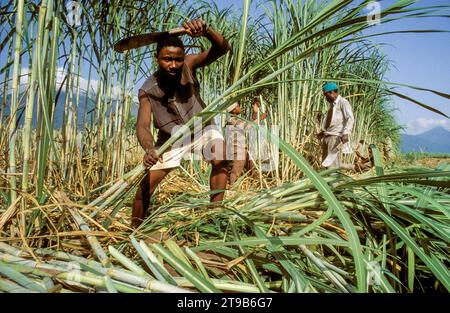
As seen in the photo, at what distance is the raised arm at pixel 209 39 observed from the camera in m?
1.25

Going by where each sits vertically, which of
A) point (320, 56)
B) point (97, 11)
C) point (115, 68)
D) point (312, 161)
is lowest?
point (312, 161)

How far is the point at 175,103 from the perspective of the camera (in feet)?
5.41

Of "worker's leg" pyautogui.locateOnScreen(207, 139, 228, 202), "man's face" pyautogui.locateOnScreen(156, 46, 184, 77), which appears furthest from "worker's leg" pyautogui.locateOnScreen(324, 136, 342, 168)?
"man's face" pyautogui.locateOnScreen(156, 46, 184, 77)

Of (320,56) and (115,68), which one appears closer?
(115,68)

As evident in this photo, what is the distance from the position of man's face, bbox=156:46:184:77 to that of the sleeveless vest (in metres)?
0.11

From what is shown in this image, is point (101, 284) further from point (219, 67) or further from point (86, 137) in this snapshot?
point (219, 67)

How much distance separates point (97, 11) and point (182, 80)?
2.39 feet

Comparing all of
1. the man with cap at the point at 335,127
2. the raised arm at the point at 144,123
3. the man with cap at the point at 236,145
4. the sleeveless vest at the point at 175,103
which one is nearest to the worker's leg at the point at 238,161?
the man with cap at the point at 236,145

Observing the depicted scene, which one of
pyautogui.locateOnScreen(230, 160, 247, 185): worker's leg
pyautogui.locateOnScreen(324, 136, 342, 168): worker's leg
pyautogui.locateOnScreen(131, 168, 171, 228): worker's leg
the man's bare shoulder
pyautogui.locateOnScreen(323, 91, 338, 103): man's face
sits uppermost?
pyautogui.locateOnScreen(323, 91, 338, 103): man's face

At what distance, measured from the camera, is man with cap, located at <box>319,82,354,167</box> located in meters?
3.55

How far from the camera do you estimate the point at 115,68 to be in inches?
82.7

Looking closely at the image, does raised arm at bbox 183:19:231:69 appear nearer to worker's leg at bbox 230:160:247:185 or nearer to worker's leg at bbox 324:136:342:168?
worker's leg at bbox 230:160:247:185

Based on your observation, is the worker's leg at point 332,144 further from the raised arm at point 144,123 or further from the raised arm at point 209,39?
the raised arm at point 144,123
